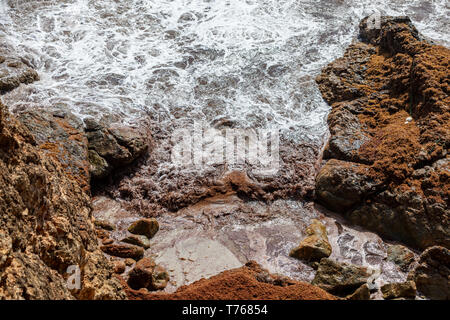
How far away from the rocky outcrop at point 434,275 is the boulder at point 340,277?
25.7 inches

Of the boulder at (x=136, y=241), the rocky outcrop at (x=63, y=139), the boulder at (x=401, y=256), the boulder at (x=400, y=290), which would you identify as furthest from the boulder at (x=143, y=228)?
the boulder at (x=401, y=256)

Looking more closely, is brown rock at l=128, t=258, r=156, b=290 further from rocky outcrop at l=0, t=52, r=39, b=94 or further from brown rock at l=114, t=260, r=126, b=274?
rocky outcrop at l=0, t=52, r=39, b=94

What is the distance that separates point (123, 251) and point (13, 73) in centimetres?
575

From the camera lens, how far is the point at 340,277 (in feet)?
14.8

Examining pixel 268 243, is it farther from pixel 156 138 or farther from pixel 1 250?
pixel 1 250

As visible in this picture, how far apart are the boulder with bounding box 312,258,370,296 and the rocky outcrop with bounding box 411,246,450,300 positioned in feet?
2.14

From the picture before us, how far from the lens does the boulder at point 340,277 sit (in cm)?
442

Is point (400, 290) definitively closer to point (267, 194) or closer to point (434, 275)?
point (434, 275)

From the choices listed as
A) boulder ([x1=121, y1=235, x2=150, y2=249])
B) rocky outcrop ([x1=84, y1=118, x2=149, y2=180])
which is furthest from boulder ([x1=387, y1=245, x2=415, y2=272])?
rocky outcrop ([x1=84, y1=118, x2=149, y2=180])

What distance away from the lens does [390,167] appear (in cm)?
595

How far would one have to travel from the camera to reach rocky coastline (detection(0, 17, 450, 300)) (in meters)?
2.72

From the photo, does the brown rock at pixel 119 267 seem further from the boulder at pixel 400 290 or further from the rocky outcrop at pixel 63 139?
the boulder at pixel 400 290

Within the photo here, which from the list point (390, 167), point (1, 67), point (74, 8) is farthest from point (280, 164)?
point (74, 8)
